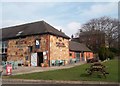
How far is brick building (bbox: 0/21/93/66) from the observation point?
33.0 meters

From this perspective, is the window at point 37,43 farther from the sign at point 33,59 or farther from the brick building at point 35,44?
the sign at point 33,59

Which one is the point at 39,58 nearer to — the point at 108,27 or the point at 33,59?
the point at 33,59

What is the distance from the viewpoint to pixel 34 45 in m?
33.9

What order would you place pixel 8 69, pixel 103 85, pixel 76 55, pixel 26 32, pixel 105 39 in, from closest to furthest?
1. pixel 103 85
2. pixel 8 69
3. pixel 26 32
4. pixel 76 55
5. pixel 105 39

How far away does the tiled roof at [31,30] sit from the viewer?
34.1 meters

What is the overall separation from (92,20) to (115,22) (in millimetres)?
7729

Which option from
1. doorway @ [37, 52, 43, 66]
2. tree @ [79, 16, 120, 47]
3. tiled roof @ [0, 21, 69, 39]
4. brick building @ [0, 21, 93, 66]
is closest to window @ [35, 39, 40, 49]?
brick building @ [0, 21, 93, 66]

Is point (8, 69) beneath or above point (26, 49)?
beneath

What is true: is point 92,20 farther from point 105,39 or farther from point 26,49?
point 26,49

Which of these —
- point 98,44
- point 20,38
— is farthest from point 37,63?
point 98,44

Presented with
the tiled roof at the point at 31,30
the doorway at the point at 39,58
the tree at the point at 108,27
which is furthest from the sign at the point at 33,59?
the tree at the point at 108,27

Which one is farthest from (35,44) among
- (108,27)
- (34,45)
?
(108,27)

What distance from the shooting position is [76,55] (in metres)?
47.9

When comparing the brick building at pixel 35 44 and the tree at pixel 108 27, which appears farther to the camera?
the tree at pixel 108 27
